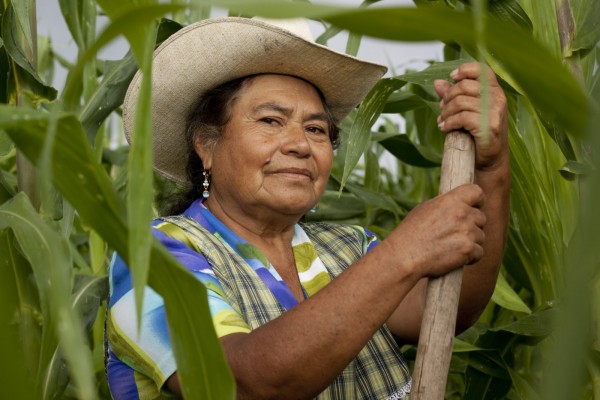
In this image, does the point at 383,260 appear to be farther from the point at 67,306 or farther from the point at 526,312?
the point at 526,312

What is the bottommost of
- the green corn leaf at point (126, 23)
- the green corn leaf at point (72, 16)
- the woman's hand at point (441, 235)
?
the woman's hand at point (441, 235)

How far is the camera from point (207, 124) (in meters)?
1.54

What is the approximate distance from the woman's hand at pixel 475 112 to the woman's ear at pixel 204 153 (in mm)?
419

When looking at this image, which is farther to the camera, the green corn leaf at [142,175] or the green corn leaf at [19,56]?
the green corn leaf at [19,56]

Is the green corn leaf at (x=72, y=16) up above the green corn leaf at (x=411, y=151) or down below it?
above

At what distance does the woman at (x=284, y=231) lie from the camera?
1072 millimetres

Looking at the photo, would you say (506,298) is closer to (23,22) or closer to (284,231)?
(284,231)

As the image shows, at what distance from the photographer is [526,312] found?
5.57 ft

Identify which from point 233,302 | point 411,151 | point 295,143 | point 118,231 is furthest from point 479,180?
point 118,231

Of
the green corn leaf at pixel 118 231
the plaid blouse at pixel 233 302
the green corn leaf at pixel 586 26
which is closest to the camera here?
the green corn leaf at pixel 118 231

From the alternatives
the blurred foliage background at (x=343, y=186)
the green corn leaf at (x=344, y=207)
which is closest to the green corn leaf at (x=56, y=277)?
the blurred foliage background at (x=343, y=186)

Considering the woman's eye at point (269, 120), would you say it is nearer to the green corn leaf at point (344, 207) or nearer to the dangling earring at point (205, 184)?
the dangling earring at point (205, 184)

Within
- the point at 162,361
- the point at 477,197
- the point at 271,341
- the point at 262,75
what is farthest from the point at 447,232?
the point at 262,75

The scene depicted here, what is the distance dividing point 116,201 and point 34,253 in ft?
1.34
